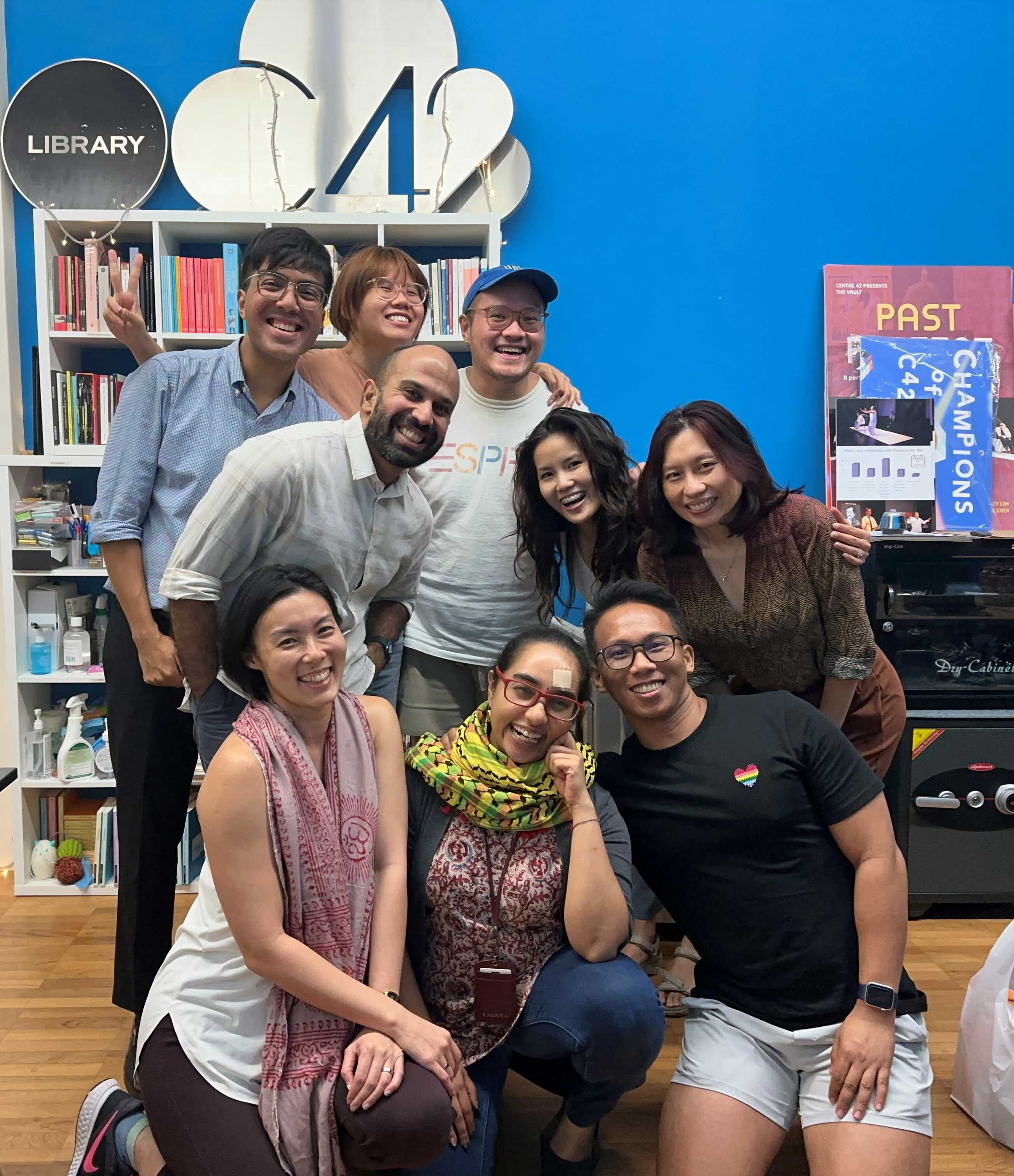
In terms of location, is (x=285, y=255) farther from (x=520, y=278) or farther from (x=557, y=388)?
(x=557, y=388)

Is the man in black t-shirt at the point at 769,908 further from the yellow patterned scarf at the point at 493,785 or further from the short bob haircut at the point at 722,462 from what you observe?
the short bob haircut at the point at 722,462

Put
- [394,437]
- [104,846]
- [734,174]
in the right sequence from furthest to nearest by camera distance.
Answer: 1. [734,174]
2. [104,846]
3. [394,437]

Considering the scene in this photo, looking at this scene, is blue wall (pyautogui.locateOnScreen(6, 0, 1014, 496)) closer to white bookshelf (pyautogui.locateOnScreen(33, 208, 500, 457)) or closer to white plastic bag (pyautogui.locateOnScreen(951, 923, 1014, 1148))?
white bookshelf (pyautogui.locateOnScreen(33, 208, 500, 457))

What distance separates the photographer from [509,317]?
Result: 2.17 m

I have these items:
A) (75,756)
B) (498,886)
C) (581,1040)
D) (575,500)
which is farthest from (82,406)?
(581,1040)

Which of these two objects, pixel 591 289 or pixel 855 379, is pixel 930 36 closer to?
pixel 855 379

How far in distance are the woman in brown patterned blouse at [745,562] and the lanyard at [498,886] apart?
69 centimetres

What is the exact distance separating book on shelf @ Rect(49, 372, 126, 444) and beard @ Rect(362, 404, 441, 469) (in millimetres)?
1780

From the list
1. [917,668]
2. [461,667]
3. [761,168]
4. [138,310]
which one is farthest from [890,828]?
[761,168]

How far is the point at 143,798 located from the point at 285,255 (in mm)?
1200

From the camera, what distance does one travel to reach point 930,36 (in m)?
3.43

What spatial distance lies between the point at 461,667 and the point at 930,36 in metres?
2.98

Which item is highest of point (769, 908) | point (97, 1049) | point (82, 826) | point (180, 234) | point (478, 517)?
point (180, 234)

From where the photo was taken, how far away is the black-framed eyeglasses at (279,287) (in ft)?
6.19
